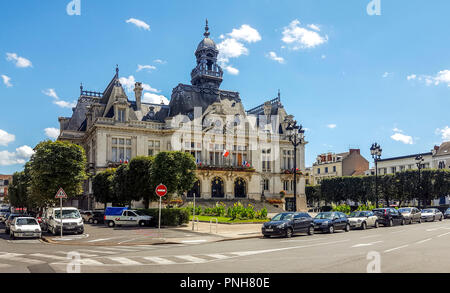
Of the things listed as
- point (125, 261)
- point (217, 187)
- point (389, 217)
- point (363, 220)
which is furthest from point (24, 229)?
point (217, 187)

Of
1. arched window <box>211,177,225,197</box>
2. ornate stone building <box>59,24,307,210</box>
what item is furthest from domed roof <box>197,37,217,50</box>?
arched window <box>211,177,225,197</box>

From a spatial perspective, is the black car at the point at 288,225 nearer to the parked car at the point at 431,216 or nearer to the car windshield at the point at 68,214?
the car windshield at the point at 68,214

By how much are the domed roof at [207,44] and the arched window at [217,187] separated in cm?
2522

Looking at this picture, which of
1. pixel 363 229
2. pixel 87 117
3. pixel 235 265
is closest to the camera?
pixel 235 265

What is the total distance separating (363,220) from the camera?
3262 cm

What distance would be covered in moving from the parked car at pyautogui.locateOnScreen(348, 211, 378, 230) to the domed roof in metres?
51.3

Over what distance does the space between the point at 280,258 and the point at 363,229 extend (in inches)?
768

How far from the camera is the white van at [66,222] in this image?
29359mm

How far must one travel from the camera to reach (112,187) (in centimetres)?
4881

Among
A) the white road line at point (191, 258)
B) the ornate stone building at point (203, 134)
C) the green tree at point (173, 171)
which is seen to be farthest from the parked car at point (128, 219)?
the ornate stone building at point (203, 134)

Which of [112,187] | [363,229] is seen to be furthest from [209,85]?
[363,229]

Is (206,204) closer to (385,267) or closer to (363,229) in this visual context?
(363,229)

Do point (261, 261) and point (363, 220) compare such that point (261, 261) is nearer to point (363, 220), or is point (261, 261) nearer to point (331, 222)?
point (331, 222)

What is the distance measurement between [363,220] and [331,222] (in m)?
4.99
